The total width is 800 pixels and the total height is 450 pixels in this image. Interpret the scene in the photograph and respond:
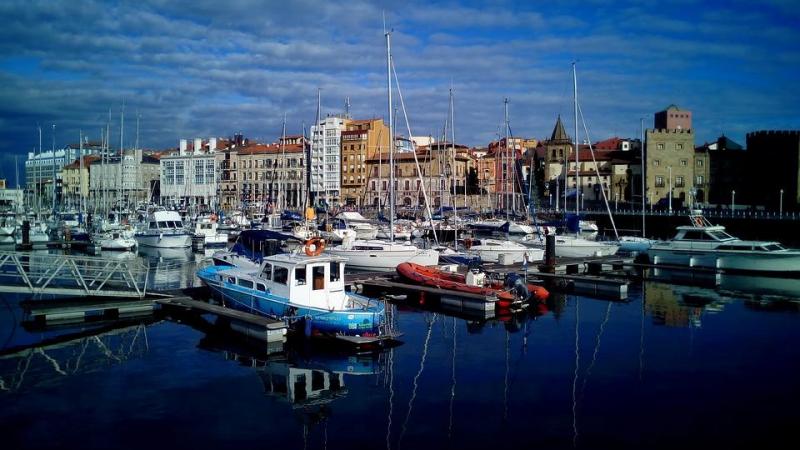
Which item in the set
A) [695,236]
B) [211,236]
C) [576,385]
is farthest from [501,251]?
[211,236]

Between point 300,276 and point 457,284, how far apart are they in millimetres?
8292

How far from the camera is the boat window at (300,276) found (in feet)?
61.6

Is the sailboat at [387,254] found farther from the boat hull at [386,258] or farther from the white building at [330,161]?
the white building at [330,161]

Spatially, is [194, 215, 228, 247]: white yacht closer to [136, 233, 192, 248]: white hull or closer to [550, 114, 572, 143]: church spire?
[136, 233, 192, 248]: white hull

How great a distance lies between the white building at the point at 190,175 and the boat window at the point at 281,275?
310 feet

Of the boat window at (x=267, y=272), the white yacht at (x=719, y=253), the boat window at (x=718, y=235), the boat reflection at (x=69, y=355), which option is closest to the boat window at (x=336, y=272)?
the boat window at (x=267, y=272)

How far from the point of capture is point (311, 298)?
18.8m

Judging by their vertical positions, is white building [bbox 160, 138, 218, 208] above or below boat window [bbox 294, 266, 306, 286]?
above

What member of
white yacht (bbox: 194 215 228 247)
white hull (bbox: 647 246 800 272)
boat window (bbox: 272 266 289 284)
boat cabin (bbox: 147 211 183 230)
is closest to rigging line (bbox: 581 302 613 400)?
boat window (bbox: 272 266 289 284)

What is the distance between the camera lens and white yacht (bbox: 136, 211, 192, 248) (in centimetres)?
4934

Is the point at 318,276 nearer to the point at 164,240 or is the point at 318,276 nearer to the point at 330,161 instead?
the point at 164,240

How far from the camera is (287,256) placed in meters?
19.8

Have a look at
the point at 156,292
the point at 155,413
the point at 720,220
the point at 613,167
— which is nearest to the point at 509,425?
the point at 155,413

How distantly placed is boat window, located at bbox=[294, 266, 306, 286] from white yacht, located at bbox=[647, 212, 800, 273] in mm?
24331
